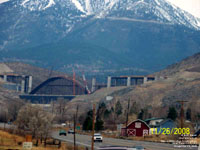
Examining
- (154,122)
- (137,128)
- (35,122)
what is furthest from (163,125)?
(35,122)

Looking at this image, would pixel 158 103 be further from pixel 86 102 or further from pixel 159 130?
pixel 159 130

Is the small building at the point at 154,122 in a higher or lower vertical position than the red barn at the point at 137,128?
higher

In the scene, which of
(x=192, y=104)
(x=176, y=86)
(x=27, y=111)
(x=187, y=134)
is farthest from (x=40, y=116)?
(x=176, y=86)

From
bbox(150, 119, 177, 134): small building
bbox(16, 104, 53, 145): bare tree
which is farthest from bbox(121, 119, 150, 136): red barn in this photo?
bbox(16, 104, 53, 145): bare tree

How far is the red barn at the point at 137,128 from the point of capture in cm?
8976

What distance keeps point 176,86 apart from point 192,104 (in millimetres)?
51635

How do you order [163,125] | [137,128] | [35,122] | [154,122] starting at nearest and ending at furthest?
[35,122] < [137,128] < [163,125] < [154,122]

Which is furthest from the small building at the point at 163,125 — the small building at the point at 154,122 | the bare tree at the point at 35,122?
the bare tree at the point at 35,122

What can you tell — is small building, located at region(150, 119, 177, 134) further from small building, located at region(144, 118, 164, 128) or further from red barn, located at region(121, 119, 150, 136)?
red barn, located at region(121, 119, 150, 136)

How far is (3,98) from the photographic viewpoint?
182 m

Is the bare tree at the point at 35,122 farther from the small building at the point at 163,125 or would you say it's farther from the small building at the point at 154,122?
the small building at the point at 154,122

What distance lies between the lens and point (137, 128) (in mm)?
90500

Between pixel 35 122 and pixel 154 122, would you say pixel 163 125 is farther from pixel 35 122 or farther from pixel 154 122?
pixel 35 122

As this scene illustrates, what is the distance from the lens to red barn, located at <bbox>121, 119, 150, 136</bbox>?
294 ft
